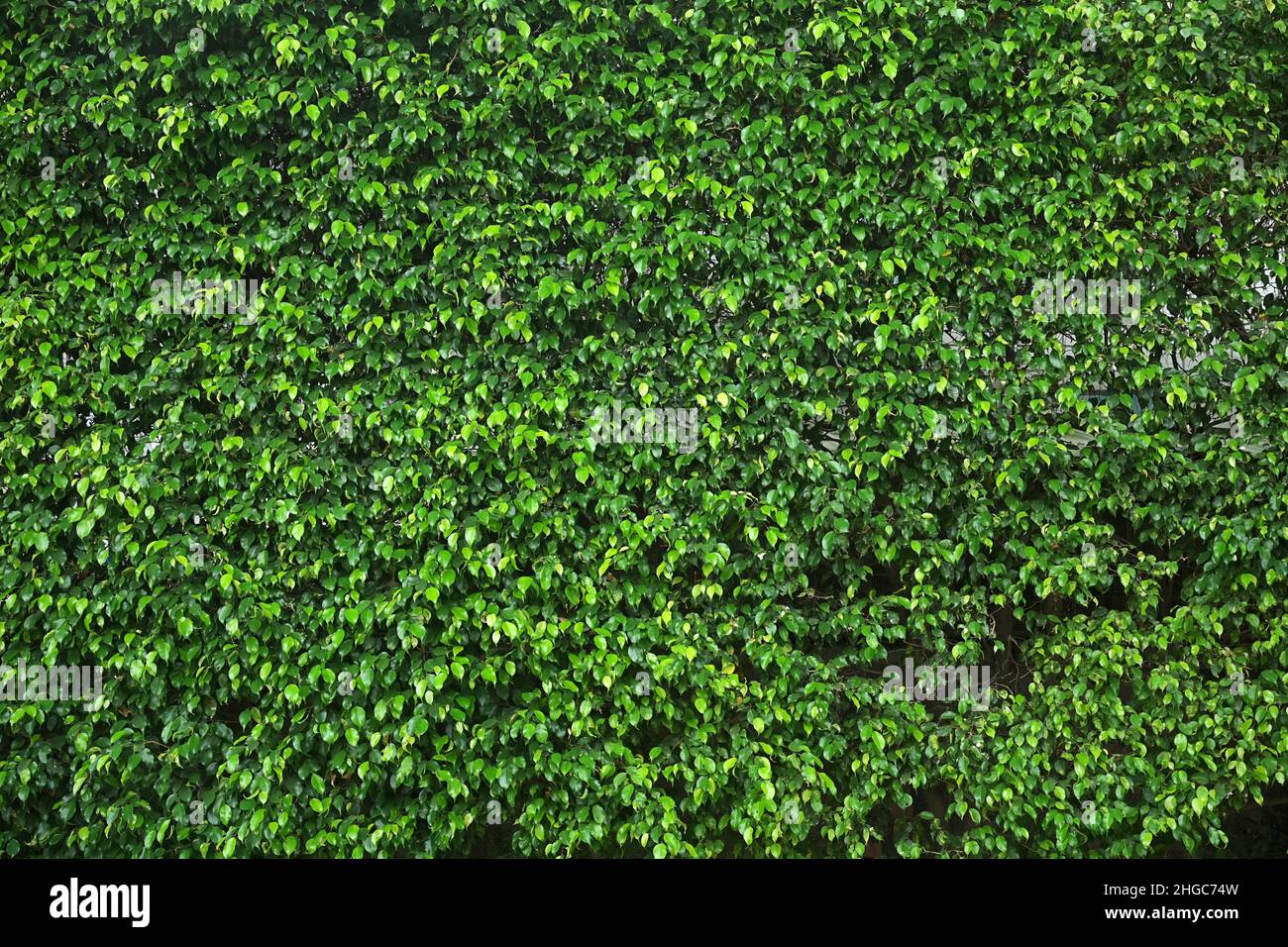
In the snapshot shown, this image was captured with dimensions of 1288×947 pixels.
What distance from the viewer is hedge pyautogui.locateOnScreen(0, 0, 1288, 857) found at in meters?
4.03

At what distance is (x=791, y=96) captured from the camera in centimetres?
418

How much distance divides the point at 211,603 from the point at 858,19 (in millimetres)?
3754

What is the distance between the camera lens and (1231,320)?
424cm

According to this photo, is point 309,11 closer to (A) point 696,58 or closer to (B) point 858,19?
(A) point 696,58

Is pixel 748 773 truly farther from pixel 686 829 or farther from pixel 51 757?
pixel 51 757

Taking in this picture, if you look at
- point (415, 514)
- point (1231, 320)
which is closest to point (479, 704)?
point (415, 514)

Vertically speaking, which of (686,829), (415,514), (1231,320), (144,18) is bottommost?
(686,829)

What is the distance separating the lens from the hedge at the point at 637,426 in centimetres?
403

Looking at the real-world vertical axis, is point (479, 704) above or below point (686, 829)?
above

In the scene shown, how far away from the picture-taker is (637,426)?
13.3 ft

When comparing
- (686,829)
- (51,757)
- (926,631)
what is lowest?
(686,829)

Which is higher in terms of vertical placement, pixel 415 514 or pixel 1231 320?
pixel 1231 320

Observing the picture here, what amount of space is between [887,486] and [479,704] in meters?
2.00

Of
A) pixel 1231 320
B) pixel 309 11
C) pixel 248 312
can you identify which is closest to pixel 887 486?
pixel 1231 320
